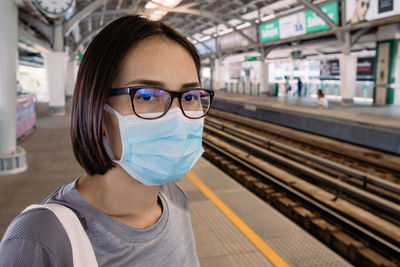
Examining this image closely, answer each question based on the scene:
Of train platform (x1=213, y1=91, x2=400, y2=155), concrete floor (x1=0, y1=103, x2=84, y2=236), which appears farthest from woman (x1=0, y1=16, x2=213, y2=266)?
train platform (x1=213, y1=91, x2=400, y2=155)

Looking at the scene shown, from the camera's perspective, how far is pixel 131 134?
1211 mm

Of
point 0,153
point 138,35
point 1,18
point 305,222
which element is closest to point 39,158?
point 0,153

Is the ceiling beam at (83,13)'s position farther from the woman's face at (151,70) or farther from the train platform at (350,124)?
the woman's face at (151,70)

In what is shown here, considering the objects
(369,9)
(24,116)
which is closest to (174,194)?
(24,116)

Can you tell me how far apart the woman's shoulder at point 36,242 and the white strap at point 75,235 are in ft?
0.05

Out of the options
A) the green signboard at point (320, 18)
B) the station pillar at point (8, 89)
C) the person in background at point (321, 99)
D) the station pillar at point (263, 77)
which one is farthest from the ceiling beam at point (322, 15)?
the station pillar at point (8, 89)

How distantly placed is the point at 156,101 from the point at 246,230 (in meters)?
2.96

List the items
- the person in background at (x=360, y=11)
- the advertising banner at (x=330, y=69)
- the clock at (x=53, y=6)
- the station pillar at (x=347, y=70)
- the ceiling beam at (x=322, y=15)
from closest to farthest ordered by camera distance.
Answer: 1. the clock at (x=53, y=6)
2. the person in background at (x=360, y=11)
3. the ceiling beam at (x=322, y=15)
4. the station pillar at (x=347, y=70)
5. the advertising banner at (x=330, y=69)

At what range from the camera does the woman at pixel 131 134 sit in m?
1.05

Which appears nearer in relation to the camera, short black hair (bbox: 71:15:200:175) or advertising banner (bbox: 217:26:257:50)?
short black hair (bbox: 71:15:200:175)

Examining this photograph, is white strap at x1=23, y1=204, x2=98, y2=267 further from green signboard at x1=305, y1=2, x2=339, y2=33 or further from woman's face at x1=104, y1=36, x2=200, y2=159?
green signboard at x1=305, y1=2, x2=339, y2=33

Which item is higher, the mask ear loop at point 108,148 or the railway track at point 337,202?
the mask ear loop at point 108,148

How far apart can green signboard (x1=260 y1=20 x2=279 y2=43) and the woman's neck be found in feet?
70.3

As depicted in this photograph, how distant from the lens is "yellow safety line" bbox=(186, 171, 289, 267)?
3.18 m
